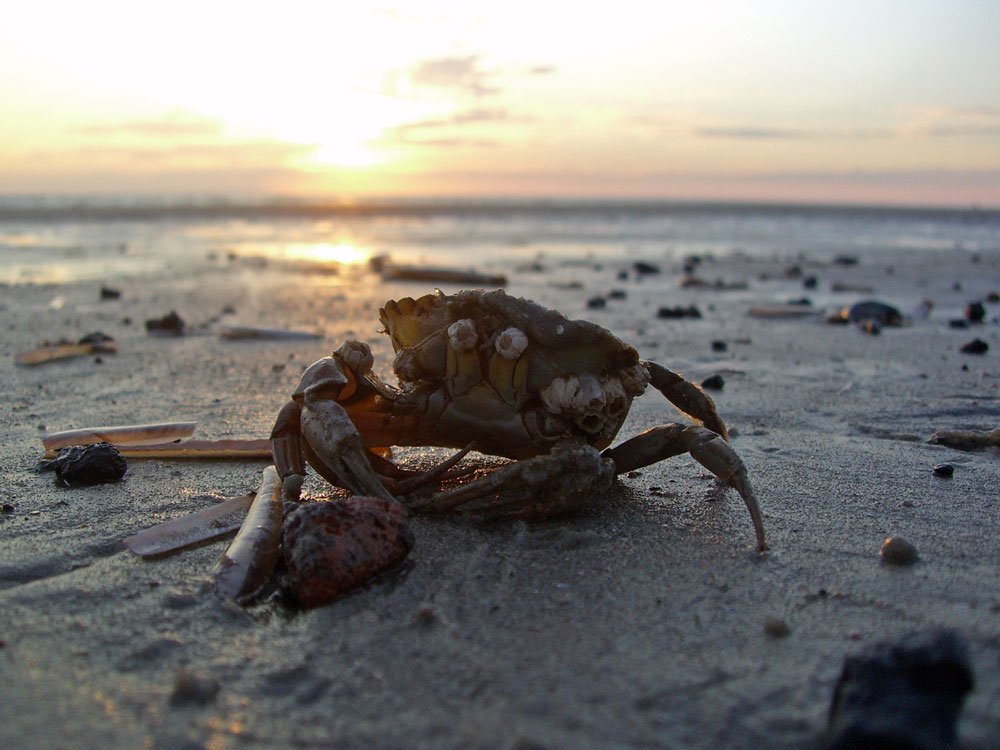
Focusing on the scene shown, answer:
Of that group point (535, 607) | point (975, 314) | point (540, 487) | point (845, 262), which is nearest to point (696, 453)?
point (540, 487)

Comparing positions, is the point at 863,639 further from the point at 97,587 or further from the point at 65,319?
the point at 65,319

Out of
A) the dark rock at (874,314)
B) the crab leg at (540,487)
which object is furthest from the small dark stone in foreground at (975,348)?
the crab leg at (540,487)

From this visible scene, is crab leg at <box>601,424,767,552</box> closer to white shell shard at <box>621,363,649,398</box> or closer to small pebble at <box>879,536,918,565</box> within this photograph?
white shell shard at <box>621,363,649,398</box>

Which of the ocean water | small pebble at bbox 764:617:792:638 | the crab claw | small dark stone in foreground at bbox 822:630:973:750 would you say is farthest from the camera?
the ocean water

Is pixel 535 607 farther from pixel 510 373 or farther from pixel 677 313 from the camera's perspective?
pixel 677 313

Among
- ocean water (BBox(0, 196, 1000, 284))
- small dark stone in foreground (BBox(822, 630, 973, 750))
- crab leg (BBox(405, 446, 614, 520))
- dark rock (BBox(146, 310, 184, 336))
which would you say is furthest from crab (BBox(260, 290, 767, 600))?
ocean water (BBox(0, 196, 1000, 284))

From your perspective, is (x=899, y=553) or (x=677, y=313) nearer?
(x=899, y=553)

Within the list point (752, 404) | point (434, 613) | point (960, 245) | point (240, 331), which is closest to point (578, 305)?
point (240, 331)
